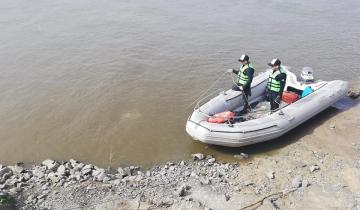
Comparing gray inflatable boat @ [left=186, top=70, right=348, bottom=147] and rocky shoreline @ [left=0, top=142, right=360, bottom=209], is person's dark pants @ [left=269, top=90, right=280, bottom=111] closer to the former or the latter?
gray inflatable boat @ [left=186, top=70, right=348, bottom=147]

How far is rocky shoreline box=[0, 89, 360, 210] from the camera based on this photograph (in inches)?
321

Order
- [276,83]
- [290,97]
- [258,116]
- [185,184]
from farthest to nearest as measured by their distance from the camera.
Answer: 1. [290,97]
2. [258,116]
3. [276,83]
4. [185,184]

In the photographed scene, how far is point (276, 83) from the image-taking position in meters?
10.8

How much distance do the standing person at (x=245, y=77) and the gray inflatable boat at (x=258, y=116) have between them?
161 mm

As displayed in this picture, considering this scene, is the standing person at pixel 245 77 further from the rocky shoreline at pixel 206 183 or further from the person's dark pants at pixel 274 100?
the rocky shoreline at pixel 206 183

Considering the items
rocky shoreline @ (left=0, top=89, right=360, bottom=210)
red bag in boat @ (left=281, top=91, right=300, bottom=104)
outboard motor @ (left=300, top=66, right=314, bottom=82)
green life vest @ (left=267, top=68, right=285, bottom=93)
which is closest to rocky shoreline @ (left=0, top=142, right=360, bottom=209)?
rocky shoreline @ (left=0, top=89, right=360, bottom=210)

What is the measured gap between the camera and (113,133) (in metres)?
11.2

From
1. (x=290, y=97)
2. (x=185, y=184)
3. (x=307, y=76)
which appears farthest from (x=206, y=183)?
(x=307, y=76)

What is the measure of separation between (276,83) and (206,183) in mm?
3513

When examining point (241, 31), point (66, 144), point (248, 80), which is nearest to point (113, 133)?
point (66, 144)

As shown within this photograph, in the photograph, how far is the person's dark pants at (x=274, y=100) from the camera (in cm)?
1097

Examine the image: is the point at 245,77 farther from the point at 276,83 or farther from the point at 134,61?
the point at 134,61

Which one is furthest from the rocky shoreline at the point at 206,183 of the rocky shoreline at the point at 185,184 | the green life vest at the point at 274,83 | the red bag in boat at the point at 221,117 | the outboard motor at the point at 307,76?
the outboard motor at the point at 307,76

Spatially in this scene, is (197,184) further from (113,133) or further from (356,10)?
(356,10)
